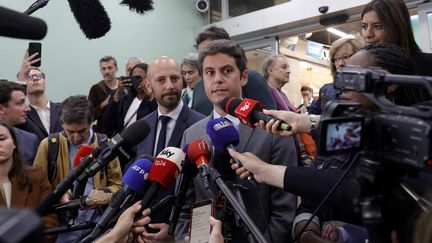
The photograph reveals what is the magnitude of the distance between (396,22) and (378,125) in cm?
111

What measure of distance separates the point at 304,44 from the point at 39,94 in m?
4.07

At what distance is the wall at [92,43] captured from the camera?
14.6 ft

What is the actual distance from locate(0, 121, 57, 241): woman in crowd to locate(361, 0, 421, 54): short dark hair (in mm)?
1633

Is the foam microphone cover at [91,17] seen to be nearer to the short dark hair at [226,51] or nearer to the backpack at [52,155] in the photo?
the short dark hair at [226,51]

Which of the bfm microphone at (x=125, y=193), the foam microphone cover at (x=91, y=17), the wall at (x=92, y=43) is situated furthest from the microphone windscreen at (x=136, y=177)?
the wall at (x=92, y=43)

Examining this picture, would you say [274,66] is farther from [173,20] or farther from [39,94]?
[173,20]

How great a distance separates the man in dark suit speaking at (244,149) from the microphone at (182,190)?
65mm

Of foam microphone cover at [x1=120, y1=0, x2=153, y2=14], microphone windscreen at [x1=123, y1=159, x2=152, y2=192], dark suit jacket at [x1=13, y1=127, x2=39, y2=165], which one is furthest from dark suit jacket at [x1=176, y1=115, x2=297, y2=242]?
dark suit jacket at [x1=13, y1=127, x2=39, y2=165]

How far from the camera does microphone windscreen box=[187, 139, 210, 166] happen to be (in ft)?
3.88

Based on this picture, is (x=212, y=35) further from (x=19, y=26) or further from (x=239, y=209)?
(x=19, y=26)

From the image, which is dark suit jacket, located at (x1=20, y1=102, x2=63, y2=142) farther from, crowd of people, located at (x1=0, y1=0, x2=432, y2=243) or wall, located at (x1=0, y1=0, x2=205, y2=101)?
wall, located at (x1=0, y1=0, x2=205, y2=101)

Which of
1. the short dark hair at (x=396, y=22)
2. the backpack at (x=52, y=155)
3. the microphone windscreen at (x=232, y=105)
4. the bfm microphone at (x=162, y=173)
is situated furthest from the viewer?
the backpack at (x=52, y=155)

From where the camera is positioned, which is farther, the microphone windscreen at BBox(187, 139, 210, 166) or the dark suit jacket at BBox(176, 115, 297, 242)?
the dark suit jacket at BBox(176, 115, 297, 242)

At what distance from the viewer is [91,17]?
990 mm
